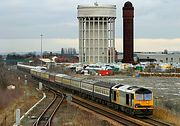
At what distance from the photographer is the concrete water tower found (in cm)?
17700

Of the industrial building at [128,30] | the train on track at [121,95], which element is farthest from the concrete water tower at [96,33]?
the train on track at [121,95]

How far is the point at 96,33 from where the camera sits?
17962 cm

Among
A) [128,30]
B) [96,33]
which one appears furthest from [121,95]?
[96,33]

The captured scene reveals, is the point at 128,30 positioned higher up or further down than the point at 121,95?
higher up

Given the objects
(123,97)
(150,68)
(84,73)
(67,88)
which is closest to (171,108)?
(123,97)

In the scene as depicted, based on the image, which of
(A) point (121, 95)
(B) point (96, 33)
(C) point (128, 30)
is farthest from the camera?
(B) point (96, 33)

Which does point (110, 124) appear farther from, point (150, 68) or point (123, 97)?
point (150, 68)

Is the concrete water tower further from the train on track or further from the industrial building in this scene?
the train on track

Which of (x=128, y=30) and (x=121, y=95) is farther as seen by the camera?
(x=128, y=30)

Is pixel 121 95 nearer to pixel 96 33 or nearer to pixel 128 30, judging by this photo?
pixel 128 30

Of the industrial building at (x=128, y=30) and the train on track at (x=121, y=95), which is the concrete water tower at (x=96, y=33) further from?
the train on track at (x=121, y=95)

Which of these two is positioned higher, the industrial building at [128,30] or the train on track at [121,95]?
the industrial building at [128,30]

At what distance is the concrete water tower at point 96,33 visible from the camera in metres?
177

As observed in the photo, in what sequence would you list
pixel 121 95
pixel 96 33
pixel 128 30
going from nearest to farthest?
1. pixel 121 95
2. pixel 128 30
3. pixel 96 33
